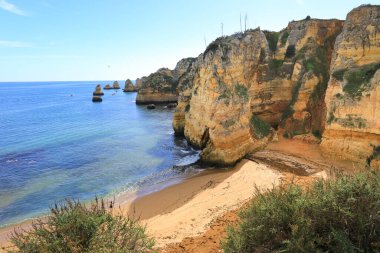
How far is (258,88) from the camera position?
29.1 m

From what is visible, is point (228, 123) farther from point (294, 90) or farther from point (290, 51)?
point (290, 51)

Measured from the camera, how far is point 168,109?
211 ft

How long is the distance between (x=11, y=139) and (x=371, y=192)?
41509mm

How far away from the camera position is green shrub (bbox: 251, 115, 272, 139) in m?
26.9

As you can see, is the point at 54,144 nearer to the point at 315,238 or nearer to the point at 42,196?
the point at 42,196

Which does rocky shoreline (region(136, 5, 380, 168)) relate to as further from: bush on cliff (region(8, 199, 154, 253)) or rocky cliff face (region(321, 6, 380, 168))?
bush on cliff (region(8, 199, 154, 253))

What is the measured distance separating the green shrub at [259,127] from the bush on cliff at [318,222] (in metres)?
17.6

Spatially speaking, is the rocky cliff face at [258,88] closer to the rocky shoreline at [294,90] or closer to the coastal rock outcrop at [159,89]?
the rocky shoreline at [294,90]

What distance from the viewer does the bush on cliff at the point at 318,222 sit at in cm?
773

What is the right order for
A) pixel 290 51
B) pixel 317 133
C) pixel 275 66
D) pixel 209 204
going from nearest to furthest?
pixel 209 204, pixel 317 133, pixel 290 51, pixel 275 66

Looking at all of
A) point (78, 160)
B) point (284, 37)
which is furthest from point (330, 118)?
point (78, 160)

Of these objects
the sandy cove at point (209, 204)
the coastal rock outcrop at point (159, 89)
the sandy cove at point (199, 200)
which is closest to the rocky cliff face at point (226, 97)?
the sandy cove at point (199, 200)

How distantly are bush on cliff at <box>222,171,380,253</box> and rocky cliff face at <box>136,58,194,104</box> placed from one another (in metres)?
64.7

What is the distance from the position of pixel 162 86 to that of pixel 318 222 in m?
66.7
